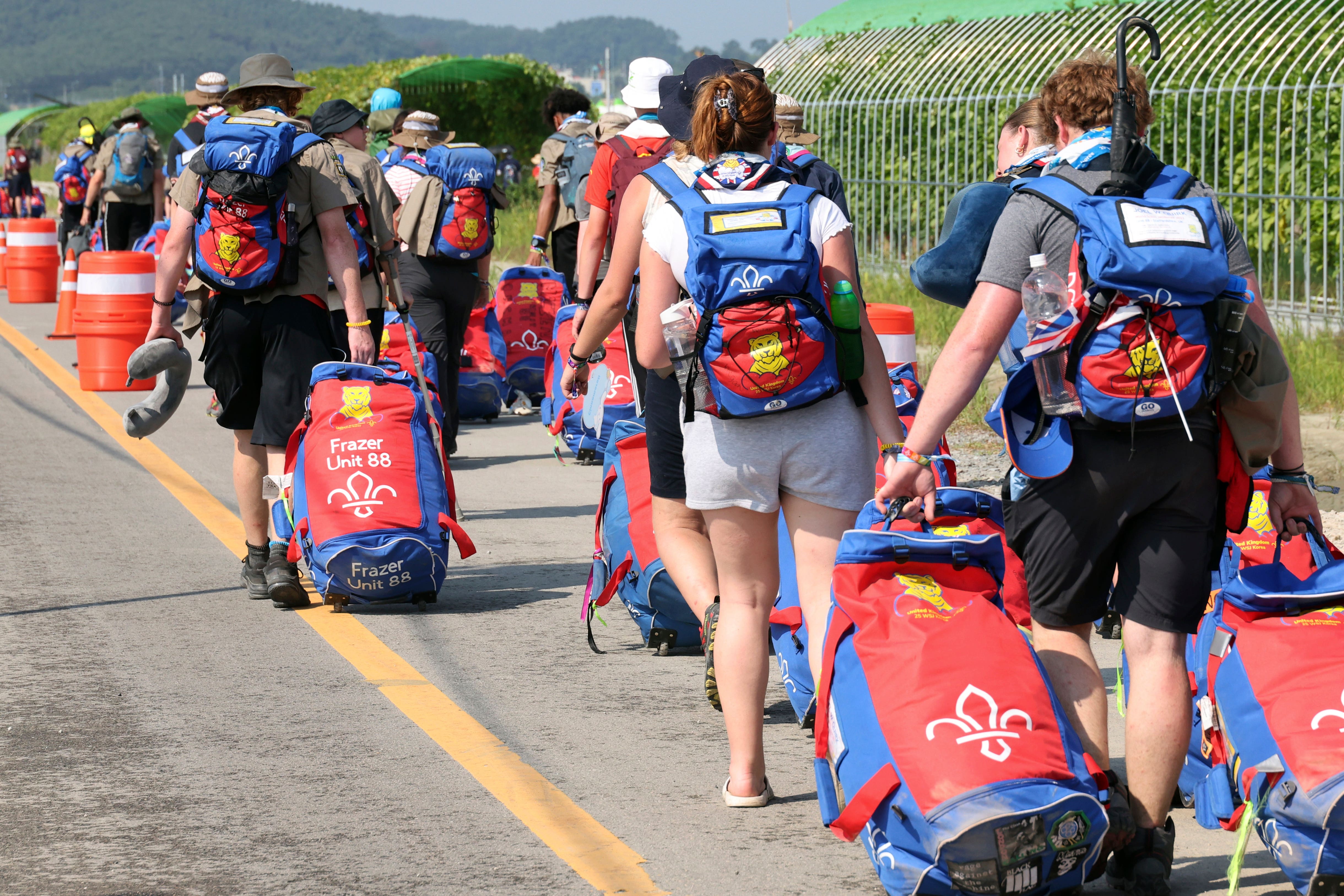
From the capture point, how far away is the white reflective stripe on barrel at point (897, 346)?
25.5 feet

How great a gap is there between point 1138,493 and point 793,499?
892mm

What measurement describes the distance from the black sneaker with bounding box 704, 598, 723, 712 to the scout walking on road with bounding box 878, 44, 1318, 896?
3.81 ft

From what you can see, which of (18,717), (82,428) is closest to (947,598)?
(18,717)

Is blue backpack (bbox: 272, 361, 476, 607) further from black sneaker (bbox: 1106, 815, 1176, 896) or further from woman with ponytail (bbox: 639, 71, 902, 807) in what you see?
black sneaker (bbox: 1106, 815, 1176, 896)

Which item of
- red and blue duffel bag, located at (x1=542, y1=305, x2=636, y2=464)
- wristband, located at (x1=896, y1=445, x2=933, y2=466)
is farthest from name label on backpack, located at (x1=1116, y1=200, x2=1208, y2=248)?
red and blue duffel bag, located at (x1=542, y1=305, x2=636, y2=464)

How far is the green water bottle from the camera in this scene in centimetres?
401

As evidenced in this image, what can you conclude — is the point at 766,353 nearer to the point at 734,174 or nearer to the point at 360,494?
the point at 734,174

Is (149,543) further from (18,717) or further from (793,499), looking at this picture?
(793,499)

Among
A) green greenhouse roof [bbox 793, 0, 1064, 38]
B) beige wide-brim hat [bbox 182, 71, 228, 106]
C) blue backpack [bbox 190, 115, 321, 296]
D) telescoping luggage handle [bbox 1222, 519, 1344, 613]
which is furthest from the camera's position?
green greenhouse roof [bbox 793, 0, 1064, 38]

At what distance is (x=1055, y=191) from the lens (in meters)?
3.61

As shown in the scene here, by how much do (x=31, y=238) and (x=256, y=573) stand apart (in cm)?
→ 1504

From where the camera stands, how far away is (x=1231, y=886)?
3.50 metres

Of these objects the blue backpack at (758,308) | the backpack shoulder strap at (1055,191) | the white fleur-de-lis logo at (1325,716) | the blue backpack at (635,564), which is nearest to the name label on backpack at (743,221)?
the blue backpack at (758,308)

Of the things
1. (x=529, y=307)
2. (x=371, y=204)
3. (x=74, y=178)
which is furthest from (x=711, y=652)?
(x=74, y=178)
